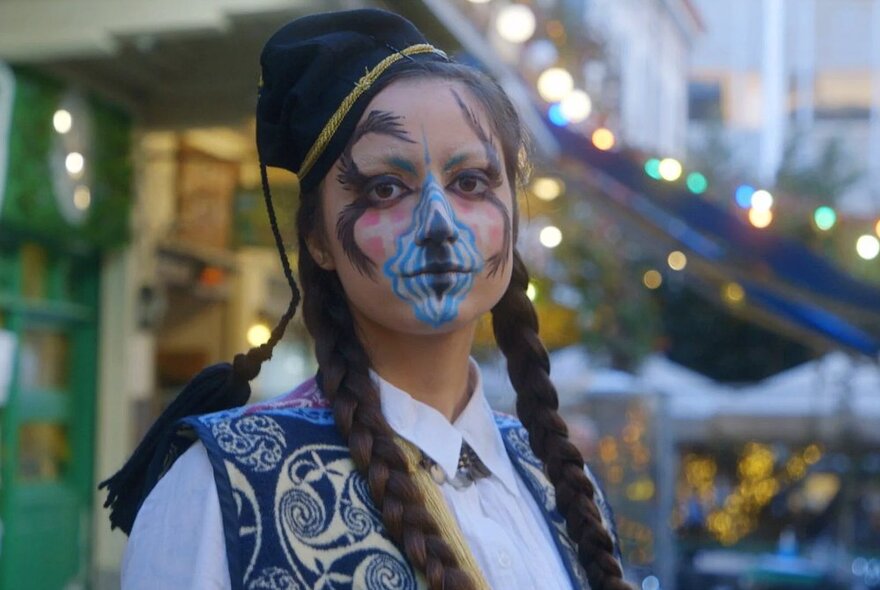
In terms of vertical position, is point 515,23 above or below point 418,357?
above

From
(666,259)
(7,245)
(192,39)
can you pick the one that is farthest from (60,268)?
(666,259)


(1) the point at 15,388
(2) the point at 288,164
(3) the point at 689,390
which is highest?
(2) the point at 288,164

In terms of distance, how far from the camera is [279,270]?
9312 mm

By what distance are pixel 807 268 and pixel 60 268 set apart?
3.95 meters

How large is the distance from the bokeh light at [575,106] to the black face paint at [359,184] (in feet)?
19.7

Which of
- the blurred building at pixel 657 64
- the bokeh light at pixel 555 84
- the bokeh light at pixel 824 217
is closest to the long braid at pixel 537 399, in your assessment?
the bokeh light at pixel 824 217

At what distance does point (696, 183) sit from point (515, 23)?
5.94 feet

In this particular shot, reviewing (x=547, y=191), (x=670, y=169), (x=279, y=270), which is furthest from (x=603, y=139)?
(x=279, y=270)

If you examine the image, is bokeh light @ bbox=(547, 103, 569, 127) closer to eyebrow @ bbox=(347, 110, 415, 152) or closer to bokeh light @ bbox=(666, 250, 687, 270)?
bokeh light @ bbox=(666, 250, 687, 270)

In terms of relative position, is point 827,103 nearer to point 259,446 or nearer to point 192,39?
point 192,39

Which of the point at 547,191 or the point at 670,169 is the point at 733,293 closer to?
the point at 547,191

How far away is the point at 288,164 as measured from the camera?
1.73 metres

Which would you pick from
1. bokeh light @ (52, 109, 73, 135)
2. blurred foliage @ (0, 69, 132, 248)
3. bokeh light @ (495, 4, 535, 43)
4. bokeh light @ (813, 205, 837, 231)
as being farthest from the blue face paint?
bokeh light @ (495, 4, 535, 43)

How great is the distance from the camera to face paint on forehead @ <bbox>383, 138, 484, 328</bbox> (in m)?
1.60
